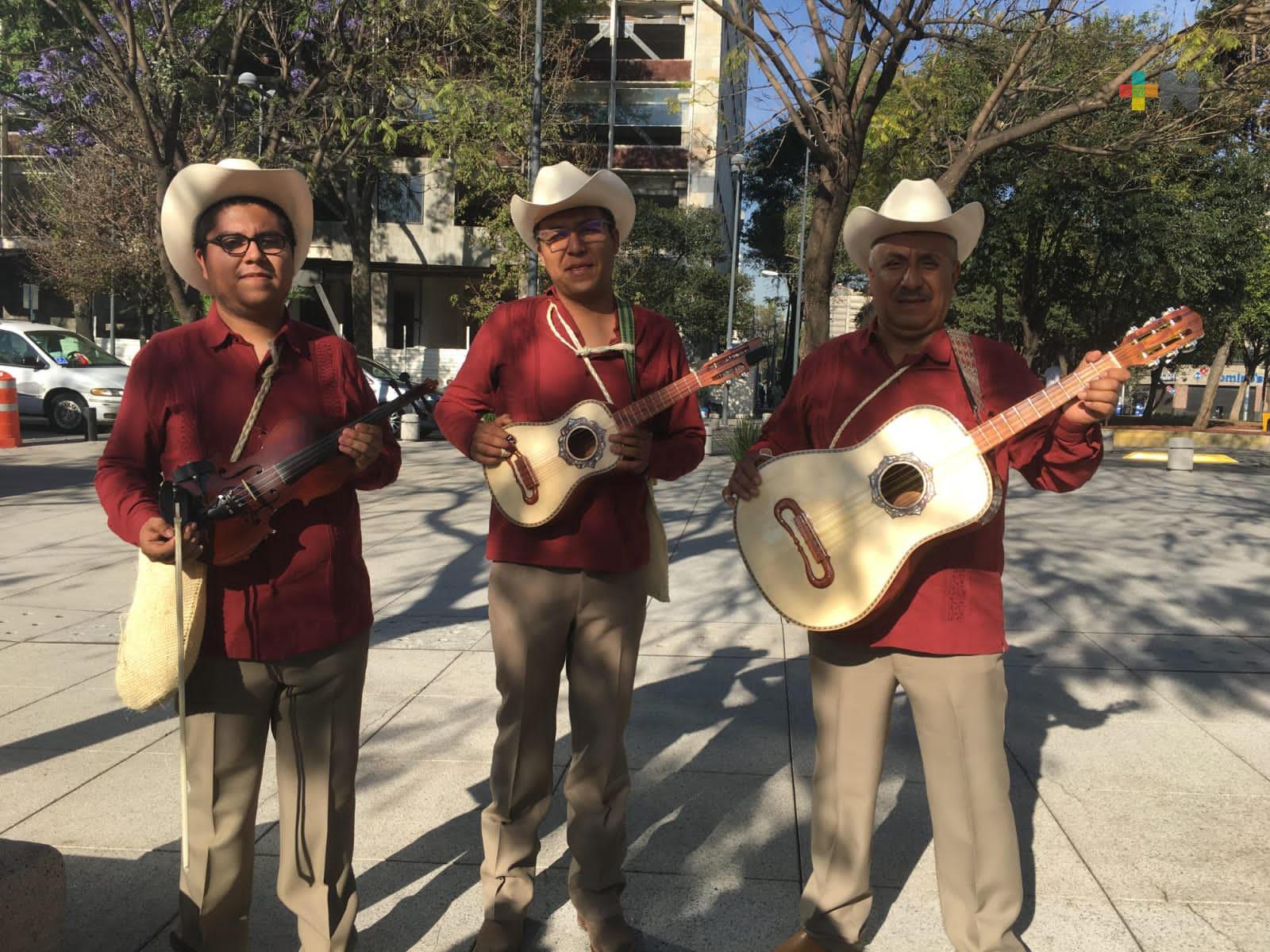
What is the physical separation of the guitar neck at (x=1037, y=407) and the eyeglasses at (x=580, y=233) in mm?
1158

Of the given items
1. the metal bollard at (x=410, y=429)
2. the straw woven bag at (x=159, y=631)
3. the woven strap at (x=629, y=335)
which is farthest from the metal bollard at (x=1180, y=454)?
Result: the straw woven bag at (x=159, y=631)

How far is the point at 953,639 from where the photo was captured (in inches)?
101

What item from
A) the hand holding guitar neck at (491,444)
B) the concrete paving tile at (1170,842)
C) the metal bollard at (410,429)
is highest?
the hand holding guitar neck at (491,444)

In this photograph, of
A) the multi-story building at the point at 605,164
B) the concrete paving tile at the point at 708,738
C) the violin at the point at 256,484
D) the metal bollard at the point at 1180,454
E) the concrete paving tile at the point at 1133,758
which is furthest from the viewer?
the multi-story building at the point at 605,164

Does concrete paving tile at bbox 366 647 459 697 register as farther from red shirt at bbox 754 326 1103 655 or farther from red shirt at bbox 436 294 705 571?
red shirt at bbox 754 326 1103 655

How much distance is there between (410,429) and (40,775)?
14809 millimetres

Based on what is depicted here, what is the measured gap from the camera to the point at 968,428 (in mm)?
2613

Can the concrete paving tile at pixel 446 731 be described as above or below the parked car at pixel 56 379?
below

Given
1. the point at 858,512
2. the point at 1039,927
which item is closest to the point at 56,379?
the point at 858,512

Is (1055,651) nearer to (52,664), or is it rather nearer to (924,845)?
(924,845)

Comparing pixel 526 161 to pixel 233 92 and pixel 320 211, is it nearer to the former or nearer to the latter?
pixel 233 92

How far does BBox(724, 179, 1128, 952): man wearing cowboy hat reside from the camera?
2578 millimetres

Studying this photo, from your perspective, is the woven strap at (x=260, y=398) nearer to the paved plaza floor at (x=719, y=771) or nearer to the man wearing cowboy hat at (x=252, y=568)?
the man wearing cowboy hat at (x=252, y=568)

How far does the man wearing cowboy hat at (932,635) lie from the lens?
8.46ft
